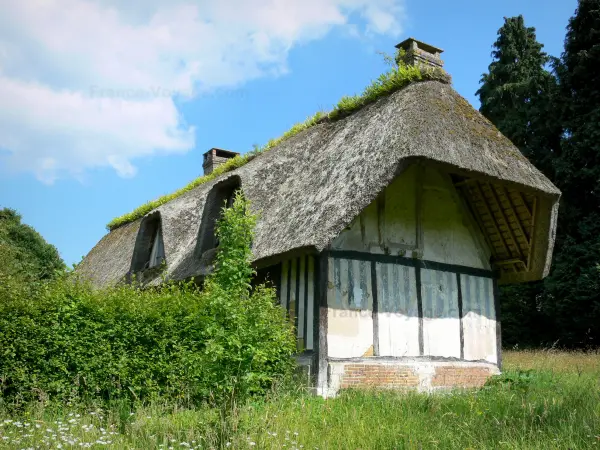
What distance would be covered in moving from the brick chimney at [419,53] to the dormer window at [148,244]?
6.61 m

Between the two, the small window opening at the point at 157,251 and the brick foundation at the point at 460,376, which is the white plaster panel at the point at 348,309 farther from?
the small window opening at the point at 157,251

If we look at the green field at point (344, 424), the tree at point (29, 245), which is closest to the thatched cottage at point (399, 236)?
the green field at point (344, 424)

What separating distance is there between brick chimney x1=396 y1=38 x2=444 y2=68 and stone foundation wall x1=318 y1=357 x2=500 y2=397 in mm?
5662

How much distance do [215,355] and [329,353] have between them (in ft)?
11.2

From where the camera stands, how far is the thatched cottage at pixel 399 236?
927cm

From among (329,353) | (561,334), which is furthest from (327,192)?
(561,334)

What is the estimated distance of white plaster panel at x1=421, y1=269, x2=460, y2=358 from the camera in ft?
33.9

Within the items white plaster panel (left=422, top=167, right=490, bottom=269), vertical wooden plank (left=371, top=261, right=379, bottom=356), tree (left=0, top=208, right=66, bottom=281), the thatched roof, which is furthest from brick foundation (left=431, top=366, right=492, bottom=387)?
tree (left=0, top=208, right=66, bottom=281)

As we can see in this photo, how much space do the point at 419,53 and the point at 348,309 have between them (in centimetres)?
550

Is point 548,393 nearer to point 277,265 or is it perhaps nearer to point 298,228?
point 298,228

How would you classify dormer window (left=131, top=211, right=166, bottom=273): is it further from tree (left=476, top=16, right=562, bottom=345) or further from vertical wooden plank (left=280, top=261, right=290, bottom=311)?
tree (left=476, top=16, right=562, bottom=345)

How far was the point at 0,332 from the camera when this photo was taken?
766cm

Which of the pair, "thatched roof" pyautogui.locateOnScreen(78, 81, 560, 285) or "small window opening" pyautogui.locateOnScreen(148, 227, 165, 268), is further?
"small window opening" pyautogui.locateOnScreen(148, 227, 165, 268)

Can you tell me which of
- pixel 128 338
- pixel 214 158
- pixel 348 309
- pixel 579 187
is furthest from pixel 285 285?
pixel 579 187
